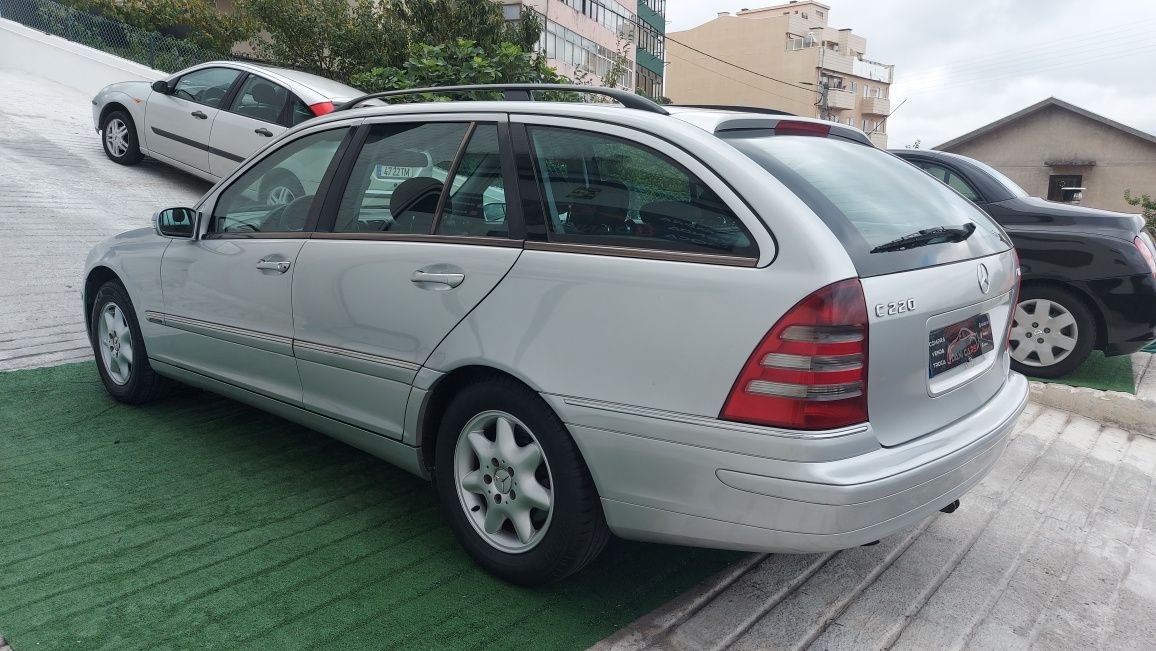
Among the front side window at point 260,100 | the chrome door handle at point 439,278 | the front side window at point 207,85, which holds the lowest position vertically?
the chrome door handle at point 439,278

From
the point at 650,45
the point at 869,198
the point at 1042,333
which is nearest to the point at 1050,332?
the point at 1042,333

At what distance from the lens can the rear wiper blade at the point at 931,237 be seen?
101 inches

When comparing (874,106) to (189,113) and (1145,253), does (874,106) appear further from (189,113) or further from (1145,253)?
(1145,253)

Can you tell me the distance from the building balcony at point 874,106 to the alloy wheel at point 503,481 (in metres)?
87.0

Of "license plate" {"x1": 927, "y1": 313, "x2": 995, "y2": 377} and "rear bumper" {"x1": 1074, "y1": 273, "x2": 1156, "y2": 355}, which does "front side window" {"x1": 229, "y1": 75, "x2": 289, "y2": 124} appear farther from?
"license plate" {"x1": 927, "y1": 313, "x2": 995, "y2": 377}

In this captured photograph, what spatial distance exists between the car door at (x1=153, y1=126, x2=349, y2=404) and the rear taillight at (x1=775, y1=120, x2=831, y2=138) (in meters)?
1.84

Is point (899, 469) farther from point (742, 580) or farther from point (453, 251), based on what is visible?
point (453, 251)

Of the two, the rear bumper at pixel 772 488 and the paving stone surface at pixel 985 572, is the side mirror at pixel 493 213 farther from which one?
the paving stone surface at pixel 985 572

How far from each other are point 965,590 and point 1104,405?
10.4ft

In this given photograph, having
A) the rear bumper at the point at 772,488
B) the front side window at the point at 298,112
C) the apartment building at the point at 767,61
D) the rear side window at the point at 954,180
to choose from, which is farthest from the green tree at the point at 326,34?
the apartment building at the point at 767,61

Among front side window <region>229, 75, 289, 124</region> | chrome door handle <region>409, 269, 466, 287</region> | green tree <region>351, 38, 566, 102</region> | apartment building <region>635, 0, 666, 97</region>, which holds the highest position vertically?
apartment building <region>635, 0, 666, 97</region>

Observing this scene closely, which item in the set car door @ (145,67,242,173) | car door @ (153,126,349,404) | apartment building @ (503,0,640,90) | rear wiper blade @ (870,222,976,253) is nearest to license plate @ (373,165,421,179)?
car door @ (153,126,349,404)

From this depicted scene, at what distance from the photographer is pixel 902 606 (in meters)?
3.02

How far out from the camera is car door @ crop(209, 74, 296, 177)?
8.59 meters
